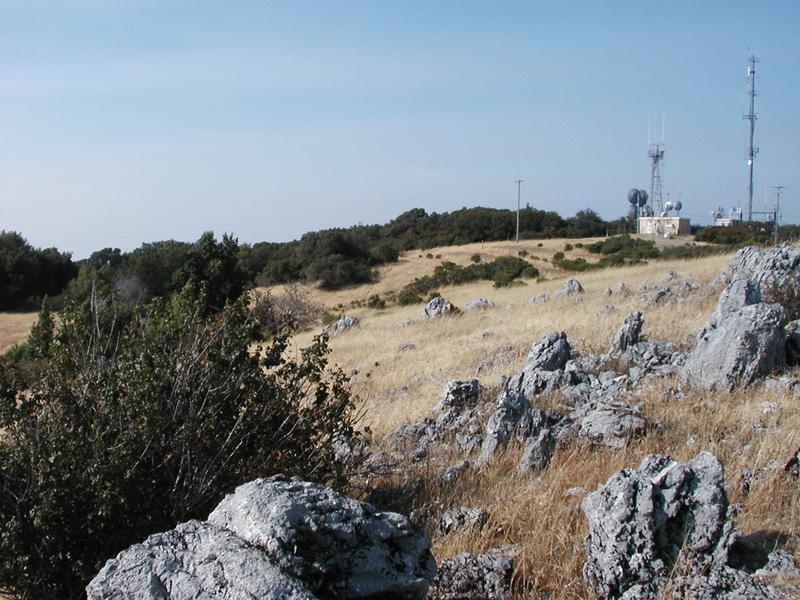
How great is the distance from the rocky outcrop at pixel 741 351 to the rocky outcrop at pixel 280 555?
16.9 feet

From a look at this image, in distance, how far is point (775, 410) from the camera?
6191mm

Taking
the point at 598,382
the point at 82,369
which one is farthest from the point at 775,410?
the point at 82,369

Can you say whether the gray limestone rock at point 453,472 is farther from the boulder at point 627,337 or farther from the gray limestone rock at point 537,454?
the boulder at point 627,337

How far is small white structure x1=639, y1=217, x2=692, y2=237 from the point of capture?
54000 millimetres

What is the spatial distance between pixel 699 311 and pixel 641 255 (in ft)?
88.1

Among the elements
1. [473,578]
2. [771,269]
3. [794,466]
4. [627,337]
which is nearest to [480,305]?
[771,269]

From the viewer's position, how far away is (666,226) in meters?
54.9

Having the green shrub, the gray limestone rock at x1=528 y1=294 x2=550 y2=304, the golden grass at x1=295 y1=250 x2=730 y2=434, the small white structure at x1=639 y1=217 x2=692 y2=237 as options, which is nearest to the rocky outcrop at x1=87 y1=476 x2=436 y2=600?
the green shrub

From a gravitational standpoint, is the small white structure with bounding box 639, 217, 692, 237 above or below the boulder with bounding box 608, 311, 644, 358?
above

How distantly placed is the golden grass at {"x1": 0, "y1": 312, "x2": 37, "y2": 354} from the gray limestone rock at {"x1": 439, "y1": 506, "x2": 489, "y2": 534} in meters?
34.3

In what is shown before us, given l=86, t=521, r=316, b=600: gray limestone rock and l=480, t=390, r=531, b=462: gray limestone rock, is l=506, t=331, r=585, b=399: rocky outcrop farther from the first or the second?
l=86, t=521, r=316, b=600: gray limestone rock

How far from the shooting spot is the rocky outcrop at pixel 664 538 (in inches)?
131

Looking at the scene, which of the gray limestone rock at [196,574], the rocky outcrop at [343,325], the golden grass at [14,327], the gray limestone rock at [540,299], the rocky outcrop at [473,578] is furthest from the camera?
the golden grass at [14,327]

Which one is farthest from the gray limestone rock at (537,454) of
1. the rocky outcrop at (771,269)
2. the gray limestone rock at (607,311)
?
the gray limestone rock at (607,311)
